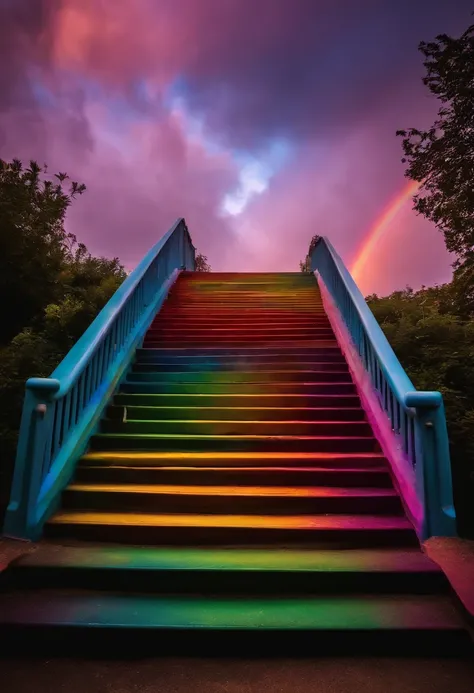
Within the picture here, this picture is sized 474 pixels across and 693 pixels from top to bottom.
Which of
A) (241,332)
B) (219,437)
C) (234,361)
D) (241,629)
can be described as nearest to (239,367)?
(234,361)

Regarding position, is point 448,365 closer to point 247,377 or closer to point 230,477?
point 247,377

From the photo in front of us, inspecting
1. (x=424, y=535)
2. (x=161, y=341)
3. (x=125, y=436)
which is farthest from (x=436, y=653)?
(x=161, y=341)

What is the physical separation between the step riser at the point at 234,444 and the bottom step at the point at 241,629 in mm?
1634

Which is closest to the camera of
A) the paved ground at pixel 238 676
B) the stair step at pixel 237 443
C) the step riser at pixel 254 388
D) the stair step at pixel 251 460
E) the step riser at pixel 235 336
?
the paved ground at pixel 238 676

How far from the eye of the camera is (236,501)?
3023mm

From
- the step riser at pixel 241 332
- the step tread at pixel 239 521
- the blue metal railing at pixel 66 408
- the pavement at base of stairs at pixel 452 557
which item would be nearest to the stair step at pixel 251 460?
the blue metal railing at pixel 66 408

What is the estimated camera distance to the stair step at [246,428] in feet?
12.9

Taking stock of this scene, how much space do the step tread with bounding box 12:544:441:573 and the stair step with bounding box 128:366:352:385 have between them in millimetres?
2359

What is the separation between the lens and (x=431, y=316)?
5906 millimetres

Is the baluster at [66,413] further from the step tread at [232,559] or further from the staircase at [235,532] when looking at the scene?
the step tread at [232,559]

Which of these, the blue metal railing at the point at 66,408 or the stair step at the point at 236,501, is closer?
the blue metal railing at the point at 66,408

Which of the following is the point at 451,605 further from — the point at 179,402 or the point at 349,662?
the point at 179,402

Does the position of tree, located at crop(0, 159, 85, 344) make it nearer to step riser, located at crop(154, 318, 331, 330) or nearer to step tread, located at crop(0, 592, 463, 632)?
step riser, located at crop(154, 318, 331, 330)

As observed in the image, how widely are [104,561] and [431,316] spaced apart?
546 cm
